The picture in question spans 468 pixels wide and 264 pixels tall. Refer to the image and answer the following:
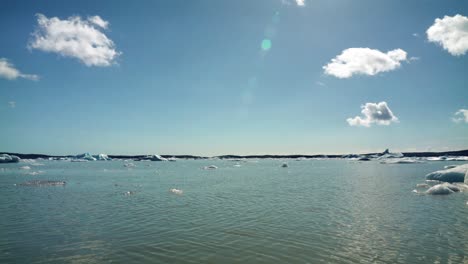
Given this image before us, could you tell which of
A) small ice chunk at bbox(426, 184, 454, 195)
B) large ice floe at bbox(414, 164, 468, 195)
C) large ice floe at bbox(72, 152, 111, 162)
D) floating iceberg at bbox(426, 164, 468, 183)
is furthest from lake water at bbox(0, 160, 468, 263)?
large ice floe at bbox(72, 152, 111, 162)

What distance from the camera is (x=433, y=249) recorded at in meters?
12.1

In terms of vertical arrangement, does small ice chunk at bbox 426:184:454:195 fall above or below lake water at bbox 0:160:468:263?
above

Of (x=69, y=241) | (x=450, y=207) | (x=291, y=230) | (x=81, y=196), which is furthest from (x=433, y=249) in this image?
(x=81, y=196)

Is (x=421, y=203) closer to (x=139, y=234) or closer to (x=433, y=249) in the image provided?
(x=433, y=249)

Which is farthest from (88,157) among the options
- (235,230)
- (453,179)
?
(235,230)

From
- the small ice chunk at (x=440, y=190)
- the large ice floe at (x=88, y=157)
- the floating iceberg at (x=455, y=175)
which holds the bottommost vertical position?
the small ice chunk at (x=440, y=190)

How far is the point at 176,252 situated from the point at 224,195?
16.2 metres

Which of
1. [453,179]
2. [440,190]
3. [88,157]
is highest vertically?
[88,157]

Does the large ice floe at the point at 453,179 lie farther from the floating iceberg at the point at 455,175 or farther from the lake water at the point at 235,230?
the lake water at the point at 235,230

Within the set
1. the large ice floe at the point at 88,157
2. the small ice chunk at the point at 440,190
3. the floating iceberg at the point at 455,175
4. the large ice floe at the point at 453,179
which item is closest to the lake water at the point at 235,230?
the small ice chunk at the point at 440,190

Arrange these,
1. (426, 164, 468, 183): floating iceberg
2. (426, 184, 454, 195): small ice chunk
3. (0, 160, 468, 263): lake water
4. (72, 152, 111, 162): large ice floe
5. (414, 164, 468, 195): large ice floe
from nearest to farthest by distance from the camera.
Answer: (0, 160, 468, 263): lake water
(426, 184, 454, 195): small ice chunk
(414, 164, 468, 195): large ice floe
(426, 164, 468, 183): floating iceberg
(72, 152, 111, 162): large ice floe

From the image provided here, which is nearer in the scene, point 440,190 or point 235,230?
point 235,230

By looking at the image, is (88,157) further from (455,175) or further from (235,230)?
(235,230)

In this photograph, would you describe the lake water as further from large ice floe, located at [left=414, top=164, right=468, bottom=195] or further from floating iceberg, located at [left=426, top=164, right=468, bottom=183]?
floating iceberg, located at [left=426, top=164, right=468, bottom=183]
